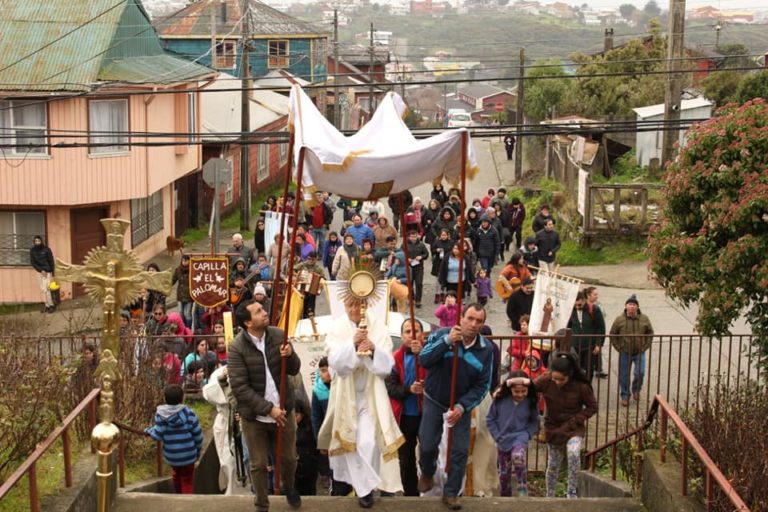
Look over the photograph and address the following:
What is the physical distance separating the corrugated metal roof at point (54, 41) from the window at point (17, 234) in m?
2.76

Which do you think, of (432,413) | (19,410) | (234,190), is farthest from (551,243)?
(234,190)

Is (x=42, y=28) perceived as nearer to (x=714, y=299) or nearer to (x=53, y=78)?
(x=53, y=78)

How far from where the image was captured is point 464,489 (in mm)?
10734

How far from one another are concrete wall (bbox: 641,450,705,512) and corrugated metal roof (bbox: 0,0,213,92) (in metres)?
17.6

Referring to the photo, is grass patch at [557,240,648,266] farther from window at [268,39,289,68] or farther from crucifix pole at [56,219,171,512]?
window at [268,39,289,68]

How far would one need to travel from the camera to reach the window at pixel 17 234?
25.6m

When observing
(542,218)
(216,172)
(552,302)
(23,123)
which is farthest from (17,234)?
(552,302)

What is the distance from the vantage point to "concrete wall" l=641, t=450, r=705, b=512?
887 cm

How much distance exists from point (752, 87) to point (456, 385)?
97.3ft

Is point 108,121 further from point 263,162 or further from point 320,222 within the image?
point 263,162

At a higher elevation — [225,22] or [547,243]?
[225,22]

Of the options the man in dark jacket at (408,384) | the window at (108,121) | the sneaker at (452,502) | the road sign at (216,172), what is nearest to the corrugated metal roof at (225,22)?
the window at (108,121)

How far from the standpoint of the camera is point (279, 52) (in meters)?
61.0

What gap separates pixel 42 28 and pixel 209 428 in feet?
51.9
